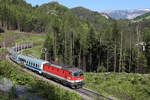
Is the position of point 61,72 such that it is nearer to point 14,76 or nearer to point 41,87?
point 14,76

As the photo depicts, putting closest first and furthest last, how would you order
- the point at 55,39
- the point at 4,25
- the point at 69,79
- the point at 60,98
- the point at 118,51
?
the point at 60,98, the point at 69,79, the point at 118,51, the point at 55,39, the point at 4,25

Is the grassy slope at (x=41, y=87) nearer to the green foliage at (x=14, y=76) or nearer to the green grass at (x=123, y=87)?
the green foliage at (x=14, y=76)

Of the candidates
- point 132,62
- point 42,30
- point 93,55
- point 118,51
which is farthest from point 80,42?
point 42,30

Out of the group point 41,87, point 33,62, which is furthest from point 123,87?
point 33,62

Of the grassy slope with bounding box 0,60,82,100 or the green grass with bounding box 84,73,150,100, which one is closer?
the grassy slope with bounding box 0,60,82,100

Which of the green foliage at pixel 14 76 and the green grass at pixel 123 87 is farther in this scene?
the green grass at pixel 123 87

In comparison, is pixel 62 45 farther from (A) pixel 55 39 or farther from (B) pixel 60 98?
(B) pixel 60 98

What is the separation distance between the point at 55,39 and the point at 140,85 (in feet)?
150

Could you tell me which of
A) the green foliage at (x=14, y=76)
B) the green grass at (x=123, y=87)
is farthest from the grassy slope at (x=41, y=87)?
the green grass at (x=123, y=87)

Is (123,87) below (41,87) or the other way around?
below

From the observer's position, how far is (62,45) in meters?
68.9

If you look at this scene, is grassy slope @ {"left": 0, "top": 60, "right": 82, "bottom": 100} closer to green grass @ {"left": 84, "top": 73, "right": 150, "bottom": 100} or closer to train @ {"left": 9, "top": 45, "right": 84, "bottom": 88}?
train @ {"left": 9, "top": 45, "right": 84, "bottom": 88}

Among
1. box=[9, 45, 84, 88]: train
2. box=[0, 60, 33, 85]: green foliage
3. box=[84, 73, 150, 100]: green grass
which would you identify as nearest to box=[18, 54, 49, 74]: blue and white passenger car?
box=[9, 45, 84, 88]: train

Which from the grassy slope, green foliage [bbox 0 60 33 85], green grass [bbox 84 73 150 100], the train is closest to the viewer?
the grassy slope
